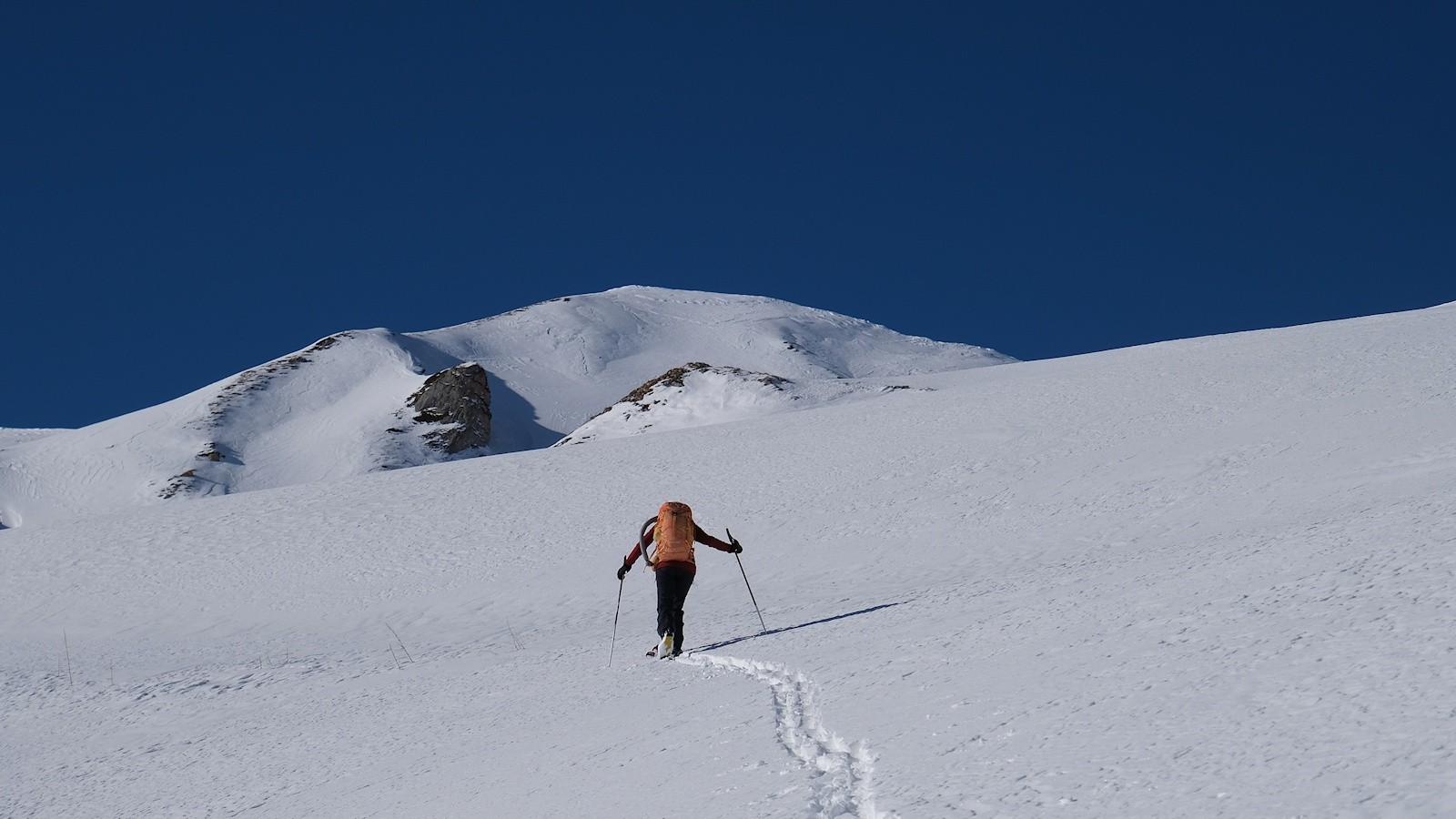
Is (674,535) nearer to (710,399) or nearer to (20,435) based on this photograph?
(710,399)

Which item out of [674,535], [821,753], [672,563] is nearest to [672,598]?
[672,563]

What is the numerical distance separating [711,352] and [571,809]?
9064 cm

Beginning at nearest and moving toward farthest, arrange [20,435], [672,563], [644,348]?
1. [672,563]
2. [20,435]
3. [644,348]

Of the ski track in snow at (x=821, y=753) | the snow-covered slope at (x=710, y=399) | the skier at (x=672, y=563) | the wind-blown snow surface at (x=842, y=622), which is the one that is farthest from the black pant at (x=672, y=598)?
the snow-covered slope at (x=710, y=399)

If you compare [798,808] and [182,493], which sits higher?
[182,493]

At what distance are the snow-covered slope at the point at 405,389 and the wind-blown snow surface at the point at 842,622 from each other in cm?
2807

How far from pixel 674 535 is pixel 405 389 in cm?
7281

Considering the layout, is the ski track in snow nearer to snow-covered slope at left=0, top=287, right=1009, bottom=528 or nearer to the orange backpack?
the orange backpack

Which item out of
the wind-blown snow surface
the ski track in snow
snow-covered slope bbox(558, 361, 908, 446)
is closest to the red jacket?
the wind-blown snow surface

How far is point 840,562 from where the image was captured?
54.3 ft

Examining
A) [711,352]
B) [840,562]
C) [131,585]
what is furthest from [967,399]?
[711,352]

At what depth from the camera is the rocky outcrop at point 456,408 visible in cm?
7294

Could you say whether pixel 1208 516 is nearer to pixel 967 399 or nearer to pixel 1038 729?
pixel 1038 729

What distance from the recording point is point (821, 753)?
5.25 meters
